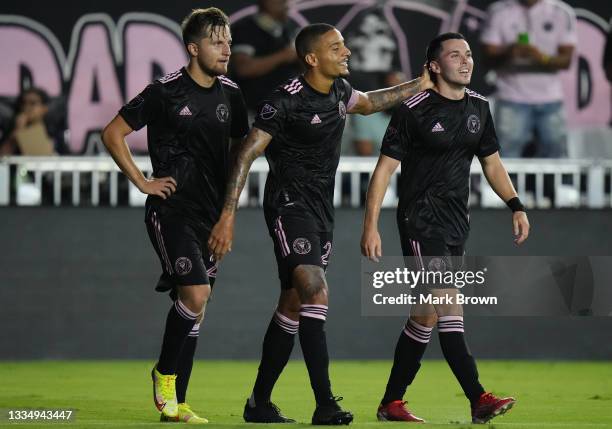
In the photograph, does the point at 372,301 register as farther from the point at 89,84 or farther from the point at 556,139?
the point at 89,84

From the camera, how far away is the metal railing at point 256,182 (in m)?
15.2

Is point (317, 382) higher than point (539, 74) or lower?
lower

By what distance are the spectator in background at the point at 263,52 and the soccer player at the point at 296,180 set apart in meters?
7.16

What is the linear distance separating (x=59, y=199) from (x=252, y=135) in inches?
287

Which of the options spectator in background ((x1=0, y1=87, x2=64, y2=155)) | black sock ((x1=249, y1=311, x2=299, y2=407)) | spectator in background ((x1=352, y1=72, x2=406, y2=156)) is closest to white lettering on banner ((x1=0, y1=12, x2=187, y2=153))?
spectator in background ((x1=0, y1=87, x2=64, y2=155))

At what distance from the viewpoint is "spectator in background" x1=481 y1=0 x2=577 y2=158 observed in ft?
52.8

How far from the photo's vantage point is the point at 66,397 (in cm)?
1055

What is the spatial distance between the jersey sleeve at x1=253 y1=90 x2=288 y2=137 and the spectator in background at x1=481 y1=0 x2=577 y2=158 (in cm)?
783

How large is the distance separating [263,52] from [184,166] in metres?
7.52

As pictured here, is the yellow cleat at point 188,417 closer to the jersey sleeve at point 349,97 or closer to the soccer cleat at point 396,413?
the soccer cleat at point 396,413

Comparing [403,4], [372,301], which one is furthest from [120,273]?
[403,4]

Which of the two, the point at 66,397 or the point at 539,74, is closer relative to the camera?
the point at 66,397

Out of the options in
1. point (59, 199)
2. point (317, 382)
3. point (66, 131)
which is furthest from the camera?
point (66, 131)

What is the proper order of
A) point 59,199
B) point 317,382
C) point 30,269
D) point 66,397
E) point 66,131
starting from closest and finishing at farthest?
point 317,382 → point 66,397 → point 30,269 → point 59,199 → point 66,131
